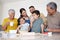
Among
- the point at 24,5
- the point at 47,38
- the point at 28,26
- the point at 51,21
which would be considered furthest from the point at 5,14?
the point at 47,38

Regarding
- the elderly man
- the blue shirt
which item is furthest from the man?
the elderly man

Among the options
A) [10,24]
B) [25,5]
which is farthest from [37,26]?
[25,5]

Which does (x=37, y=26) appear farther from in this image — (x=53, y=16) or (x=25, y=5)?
(x=25, y=5)

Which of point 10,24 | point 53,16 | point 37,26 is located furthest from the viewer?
point 10,24

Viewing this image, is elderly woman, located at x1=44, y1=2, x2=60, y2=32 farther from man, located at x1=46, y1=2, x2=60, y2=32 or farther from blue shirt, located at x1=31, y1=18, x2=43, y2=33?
blue shirt, located at x1=31, y1=18, x2=43, y2=33

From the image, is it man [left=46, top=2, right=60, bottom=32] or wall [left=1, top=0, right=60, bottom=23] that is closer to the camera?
man [left=46, top=2, right=60, bottom=32]

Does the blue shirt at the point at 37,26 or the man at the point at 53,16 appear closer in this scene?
the man at the point at 53,16

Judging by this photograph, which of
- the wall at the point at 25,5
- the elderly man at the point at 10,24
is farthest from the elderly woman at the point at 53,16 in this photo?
the wall at the point at 25,5

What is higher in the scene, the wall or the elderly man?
the wall

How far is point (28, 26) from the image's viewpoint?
268cm

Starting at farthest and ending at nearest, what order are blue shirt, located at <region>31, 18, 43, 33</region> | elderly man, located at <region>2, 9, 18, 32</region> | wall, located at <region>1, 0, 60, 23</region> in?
wall, located at <region>1, 0, 60, 23</region> → elderly man, located at <region>2, 9, 18, 32</region> → blue shirt, located at <region>31, 18, 43, 33</region>

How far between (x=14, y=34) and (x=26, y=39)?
21 cm

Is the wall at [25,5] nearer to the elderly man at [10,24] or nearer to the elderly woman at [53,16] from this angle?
the elderly man at [10,24]

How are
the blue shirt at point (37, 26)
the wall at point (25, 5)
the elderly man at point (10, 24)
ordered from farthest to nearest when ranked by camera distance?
the wall at point (25, 5), the elderly man at point (10, 24), the blue shirt at point (37, 26)
